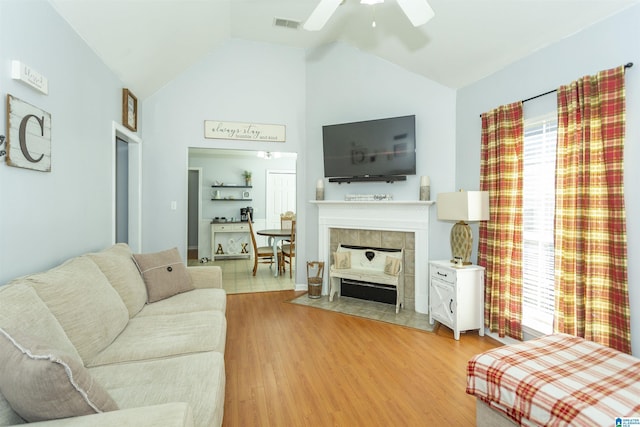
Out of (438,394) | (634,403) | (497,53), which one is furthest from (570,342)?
(497,53)

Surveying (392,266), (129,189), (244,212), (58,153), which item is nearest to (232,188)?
(244,212)

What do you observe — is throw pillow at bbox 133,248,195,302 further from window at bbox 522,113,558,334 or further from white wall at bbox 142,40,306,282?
window at bbox 522,113,558,334

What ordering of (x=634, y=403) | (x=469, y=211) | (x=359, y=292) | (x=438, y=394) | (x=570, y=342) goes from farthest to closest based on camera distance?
(x=359, y=292)
(x=469, y=211)
(x=438, y=394)
(x=570, y=342)
(x=634, y=403)

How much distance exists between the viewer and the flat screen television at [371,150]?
3762 mm

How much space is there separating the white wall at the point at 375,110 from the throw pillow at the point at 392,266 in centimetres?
41

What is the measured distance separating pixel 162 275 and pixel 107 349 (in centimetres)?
103

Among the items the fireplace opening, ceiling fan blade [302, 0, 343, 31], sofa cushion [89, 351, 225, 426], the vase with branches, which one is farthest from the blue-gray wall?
the vase with branches

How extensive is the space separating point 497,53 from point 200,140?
3.52 metres

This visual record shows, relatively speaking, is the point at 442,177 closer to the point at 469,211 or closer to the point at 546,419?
the point at 469,211

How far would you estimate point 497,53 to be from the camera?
2934 millimetres

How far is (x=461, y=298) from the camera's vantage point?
3051mm

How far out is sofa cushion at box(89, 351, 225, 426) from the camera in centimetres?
131

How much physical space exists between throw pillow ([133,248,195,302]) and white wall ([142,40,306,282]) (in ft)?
4.76

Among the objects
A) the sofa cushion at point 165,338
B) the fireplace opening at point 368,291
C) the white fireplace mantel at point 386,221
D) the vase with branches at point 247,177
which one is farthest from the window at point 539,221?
the vase with branches at point 247,177
